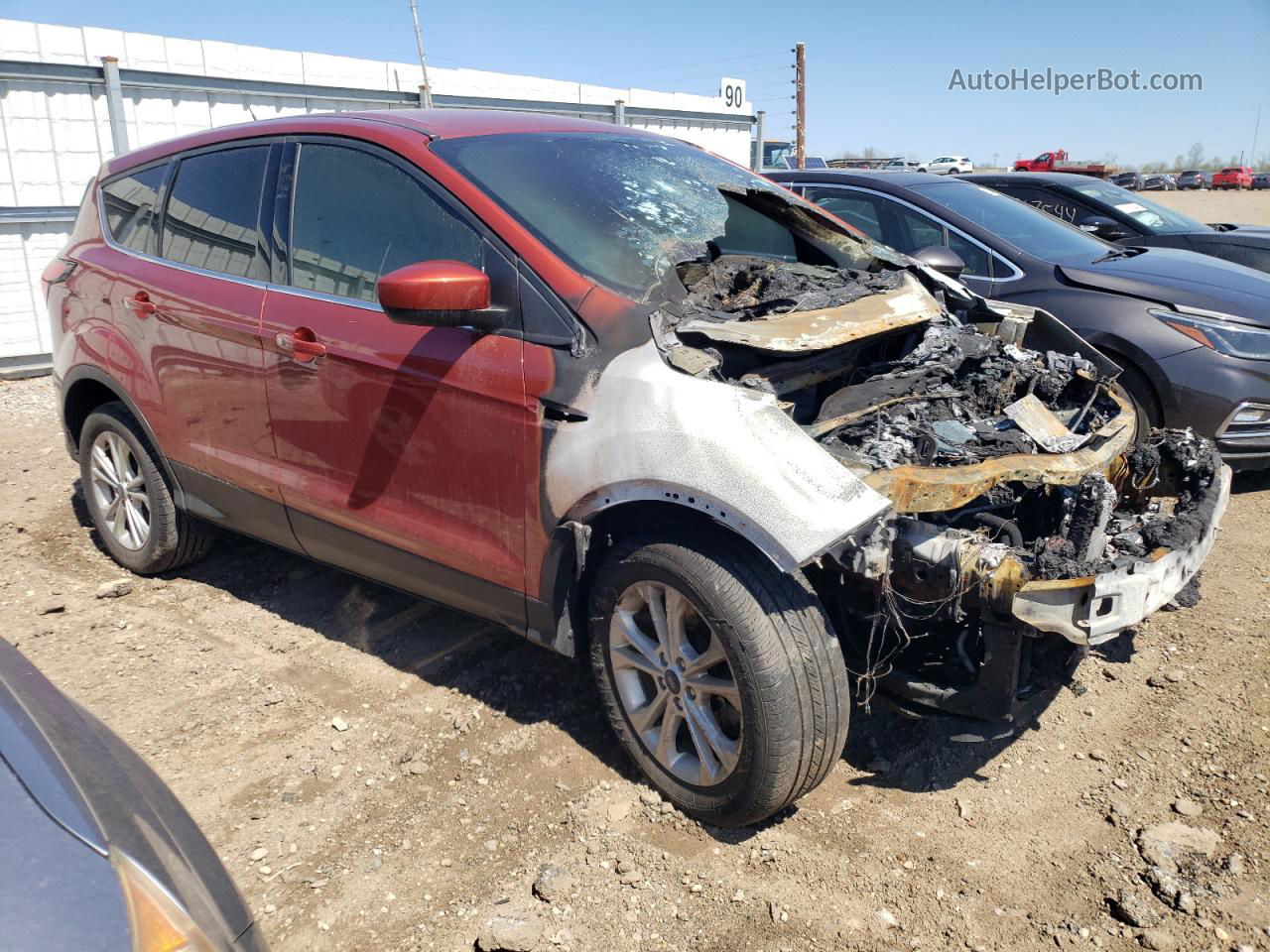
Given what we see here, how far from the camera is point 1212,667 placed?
3.44 metres

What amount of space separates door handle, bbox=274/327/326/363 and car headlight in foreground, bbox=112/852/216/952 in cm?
197

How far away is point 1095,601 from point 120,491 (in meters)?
4.04

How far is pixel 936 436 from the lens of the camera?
269cm

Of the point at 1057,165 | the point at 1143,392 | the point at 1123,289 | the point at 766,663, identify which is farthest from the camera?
the point at 1057,165

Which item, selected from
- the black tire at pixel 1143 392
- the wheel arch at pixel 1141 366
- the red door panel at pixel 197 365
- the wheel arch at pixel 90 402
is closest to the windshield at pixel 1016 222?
the wheel arch at pixel 1141 366

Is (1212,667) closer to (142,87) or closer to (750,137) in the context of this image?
(142,87)

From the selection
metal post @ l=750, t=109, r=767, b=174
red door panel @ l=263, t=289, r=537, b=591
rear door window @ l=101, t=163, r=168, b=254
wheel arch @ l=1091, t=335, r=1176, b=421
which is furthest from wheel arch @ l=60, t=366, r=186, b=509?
metal post @ l=750, t=109, r=767, b=174

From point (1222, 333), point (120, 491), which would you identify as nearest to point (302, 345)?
point (120, 491)

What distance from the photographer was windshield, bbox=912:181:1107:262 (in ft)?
18.5

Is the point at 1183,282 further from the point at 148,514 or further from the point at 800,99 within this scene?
the point at 800,99

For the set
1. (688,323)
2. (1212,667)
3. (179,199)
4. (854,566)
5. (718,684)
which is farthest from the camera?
(179,199)

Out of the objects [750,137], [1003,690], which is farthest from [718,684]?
[750,137]

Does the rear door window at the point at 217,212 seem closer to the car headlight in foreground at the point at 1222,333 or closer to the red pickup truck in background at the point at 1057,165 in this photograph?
the car headlight in foreground at the point at 1222,333

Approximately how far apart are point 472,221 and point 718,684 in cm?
155
